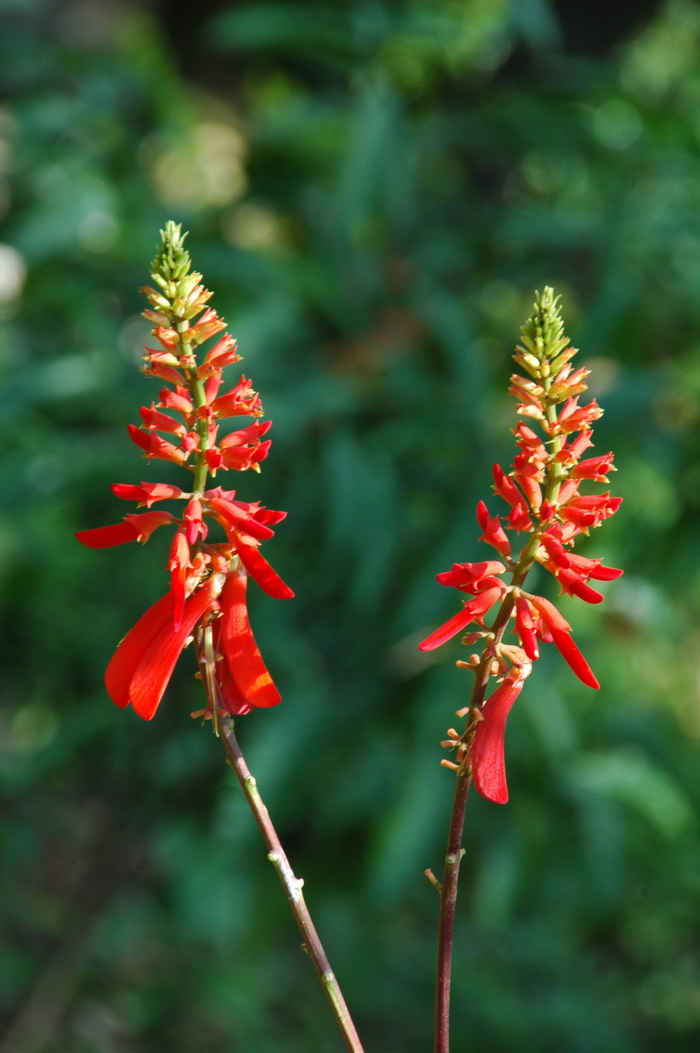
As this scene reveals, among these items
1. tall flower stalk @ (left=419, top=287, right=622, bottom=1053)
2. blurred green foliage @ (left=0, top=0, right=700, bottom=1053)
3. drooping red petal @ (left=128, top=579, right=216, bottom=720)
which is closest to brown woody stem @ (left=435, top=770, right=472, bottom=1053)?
tall flower stalk @ (left=419, top=287, right=622, bottom=1053)

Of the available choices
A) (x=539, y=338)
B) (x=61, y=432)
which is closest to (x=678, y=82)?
(x=61, y=432)

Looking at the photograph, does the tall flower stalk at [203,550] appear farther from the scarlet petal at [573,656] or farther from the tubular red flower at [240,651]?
the scarlet petal at [573,656]

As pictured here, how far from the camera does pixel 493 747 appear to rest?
0.40 m

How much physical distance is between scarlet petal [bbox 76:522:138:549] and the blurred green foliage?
3.77ft

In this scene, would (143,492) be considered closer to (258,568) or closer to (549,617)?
(258,568)

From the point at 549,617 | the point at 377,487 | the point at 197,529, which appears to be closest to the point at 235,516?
the point at 197,529

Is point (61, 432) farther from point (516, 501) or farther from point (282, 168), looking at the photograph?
point (516, 501)

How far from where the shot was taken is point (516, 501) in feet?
1.33

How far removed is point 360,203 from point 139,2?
8.95ft

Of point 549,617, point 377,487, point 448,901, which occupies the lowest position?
point 448,901

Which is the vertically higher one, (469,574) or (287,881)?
(469,574)

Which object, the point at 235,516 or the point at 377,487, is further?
the point at 377,487

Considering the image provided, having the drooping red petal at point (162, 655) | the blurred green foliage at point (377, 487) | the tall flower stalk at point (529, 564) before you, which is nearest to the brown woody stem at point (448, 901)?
the tall flower stalk at point (529, 564)

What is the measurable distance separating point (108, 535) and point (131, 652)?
0.05 meters
